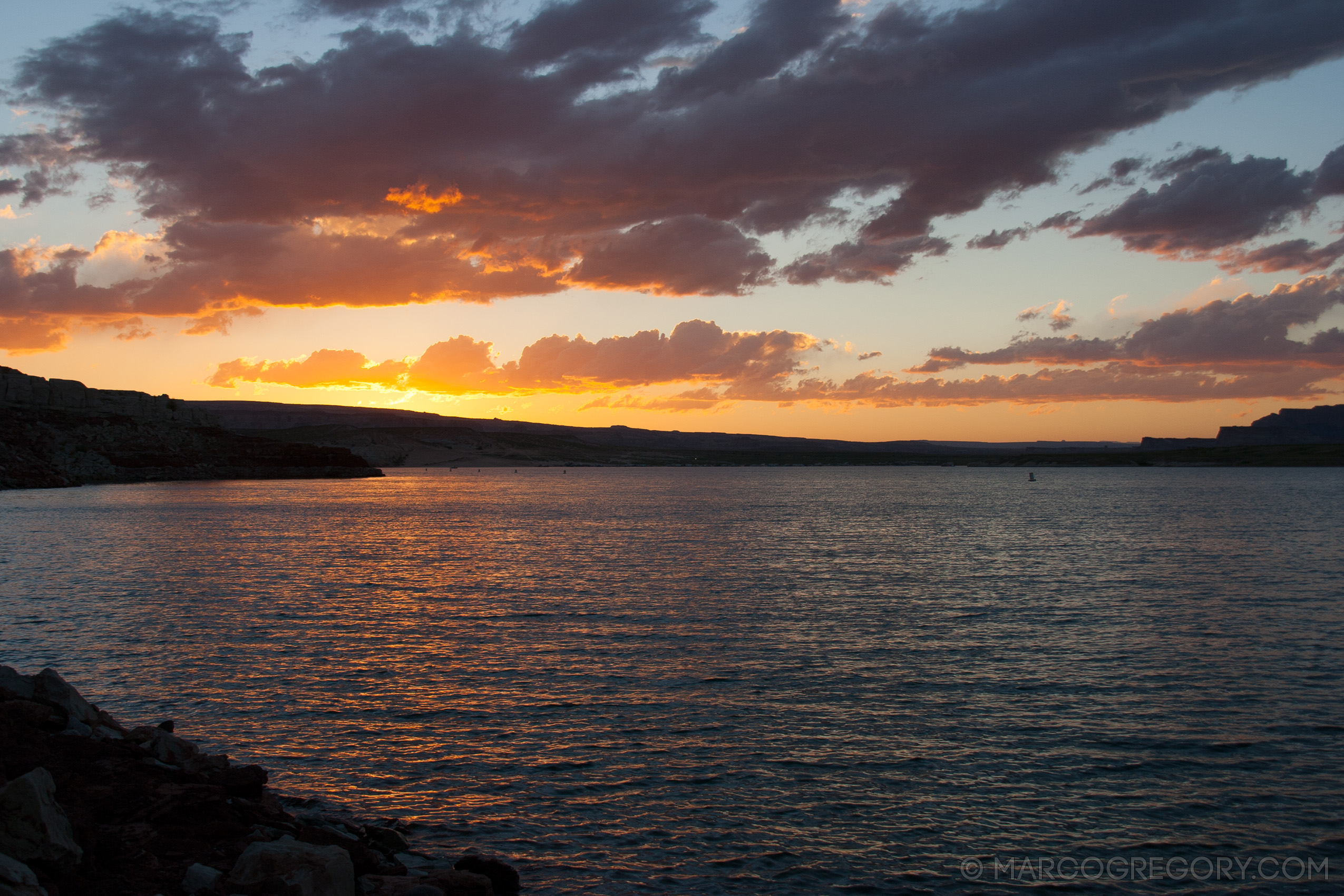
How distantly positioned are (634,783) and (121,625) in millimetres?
25709

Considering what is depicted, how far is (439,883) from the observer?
11.6 m

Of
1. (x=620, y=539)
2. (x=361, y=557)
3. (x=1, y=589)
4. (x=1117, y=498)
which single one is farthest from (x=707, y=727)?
(x=1117, y=498)

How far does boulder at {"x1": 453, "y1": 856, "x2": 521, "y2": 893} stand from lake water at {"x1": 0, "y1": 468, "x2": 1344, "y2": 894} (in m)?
0.77

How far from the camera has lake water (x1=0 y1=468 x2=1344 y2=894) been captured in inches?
543

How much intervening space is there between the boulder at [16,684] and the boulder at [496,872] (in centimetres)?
908

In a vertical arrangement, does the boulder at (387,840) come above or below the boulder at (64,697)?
below

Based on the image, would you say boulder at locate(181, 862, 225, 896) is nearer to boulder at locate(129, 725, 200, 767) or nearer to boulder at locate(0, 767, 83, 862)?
boulder at locate(0, 767, 83, 862)

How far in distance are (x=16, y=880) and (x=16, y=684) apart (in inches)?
316

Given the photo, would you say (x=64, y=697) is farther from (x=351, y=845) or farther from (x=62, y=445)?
(x=62, y=445)

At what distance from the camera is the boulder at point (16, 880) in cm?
895

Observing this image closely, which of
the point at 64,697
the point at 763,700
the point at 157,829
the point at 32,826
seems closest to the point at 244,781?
the point at 157,829

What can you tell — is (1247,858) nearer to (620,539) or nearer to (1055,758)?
(1055,758)

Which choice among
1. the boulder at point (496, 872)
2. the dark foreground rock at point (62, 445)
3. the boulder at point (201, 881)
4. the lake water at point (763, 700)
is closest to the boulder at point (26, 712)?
the lake water at point (763, 700)

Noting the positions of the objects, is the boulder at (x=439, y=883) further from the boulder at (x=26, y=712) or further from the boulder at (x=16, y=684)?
the boulder at (x=16, y=684)
